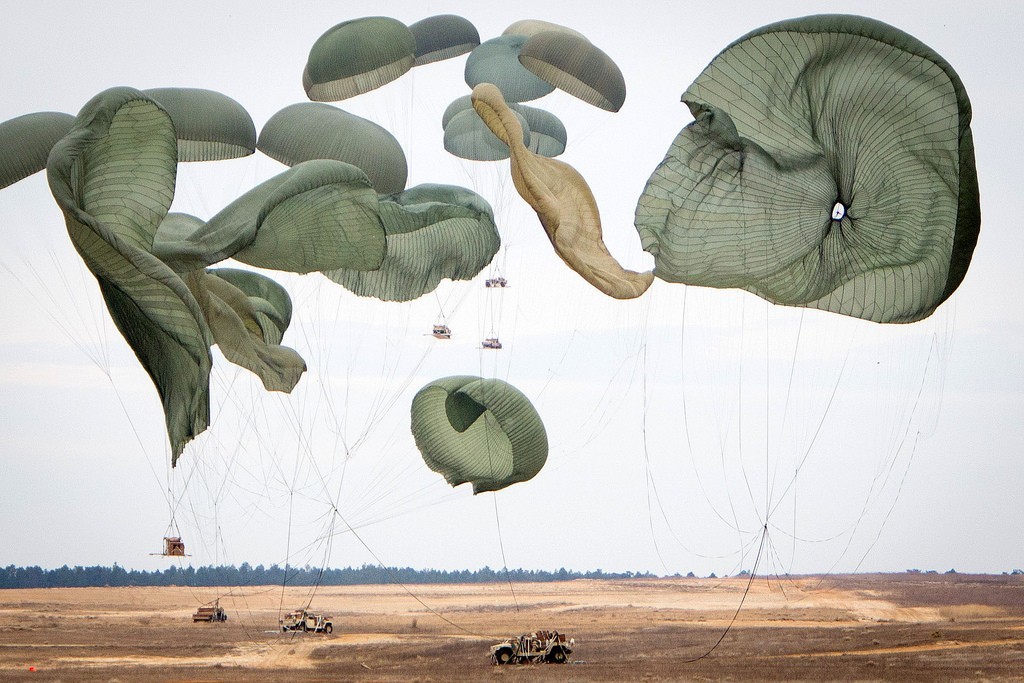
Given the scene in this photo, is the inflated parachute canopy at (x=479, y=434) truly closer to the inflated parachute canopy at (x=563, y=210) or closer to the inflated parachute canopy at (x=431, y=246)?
the inflated parachute canopy at (x=431, y=246)

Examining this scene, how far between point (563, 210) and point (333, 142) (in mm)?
3946

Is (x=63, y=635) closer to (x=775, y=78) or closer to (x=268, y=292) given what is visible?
(x=268, y=292)

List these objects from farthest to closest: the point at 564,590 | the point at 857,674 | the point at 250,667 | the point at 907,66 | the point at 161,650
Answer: the point at 564,590, the point at 161,650, the point at 250,667, the point at 857,674, the point at 907,66

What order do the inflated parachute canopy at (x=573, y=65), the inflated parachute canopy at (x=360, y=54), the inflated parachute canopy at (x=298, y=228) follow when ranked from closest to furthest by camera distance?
the inflated parachute canopy at (x=298, y=228)
the inflated parachute canopy at (x=573, y=65)
the inflated parachute canopy at (x=360, y=54)

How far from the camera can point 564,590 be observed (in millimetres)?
50344

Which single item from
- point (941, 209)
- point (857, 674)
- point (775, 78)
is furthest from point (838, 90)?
point (857, 674)

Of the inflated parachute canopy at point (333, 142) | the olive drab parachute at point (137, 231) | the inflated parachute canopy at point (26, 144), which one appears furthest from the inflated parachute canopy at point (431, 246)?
the inflated parachute canopy at point (26, 144)

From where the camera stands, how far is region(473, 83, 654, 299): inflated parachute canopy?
14.3m

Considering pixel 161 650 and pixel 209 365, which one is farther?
pixel 161 650

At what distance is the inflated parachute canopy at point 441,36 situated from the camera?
1934 cm

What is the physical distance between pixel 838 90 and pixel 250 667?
57.8ft

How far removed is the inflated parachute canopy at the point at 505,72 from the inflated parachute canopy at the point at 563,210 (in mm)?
4034

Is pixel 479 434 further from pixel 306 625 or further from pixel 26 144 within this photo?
pixel 306 625

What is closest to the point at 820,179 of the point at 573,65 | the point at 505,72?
the point at 573,65
